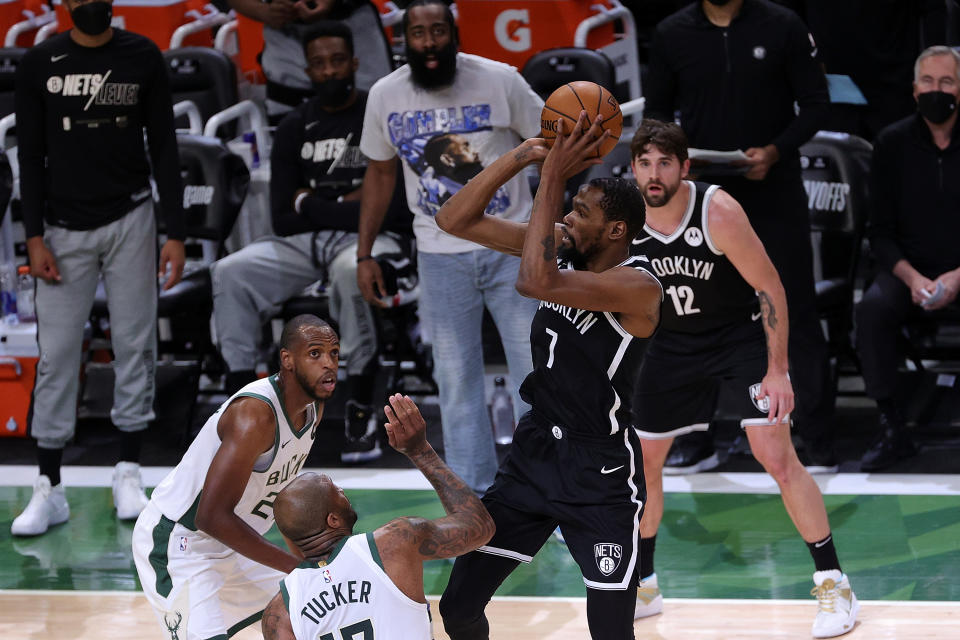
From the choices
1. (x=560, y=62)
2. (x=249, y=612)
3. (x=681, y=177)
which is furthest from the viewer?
(x=560, y=62)

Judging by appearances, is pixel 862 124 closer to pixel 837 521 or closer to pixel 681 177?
pixel 837 521

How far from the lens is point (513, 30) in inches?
324

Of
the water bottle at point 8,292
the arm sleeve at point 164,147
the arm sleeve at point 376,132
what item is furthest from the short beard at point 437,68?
the water bottle at point 8,292

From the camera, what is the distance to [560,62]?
23.5 feet

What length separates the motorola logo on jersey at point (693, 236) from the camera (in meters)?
4.44

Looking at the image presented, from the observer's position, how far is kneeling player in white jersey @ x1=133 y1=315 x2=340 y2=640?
358 centimetres

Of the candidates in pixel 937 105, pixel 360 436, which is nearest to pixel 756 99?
pixel 937 105

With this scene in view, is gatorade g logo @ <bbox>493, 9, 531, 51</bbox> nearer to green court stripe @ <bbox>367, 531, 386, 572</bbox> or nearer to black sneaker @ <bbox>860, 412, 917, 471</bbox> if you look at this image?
black sneaker @ <bbox>860, 412, 917, 471</bbox>

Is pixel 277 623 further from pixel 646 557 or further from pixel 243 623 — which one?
pixel 646 557

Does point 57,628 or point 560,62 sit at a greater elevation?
point 560,62

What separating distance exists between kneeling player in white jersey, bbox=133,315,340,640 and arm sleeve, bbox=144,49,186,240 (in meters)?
2.15

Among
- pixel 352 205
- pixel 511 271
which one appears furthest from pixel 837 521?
pixel 352 205

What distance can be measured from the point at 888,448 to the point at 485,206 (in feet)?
10.3

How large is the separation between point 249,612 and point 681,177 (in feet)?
6.33
